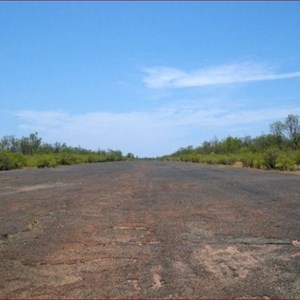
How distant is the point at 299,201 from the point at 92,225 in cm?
855

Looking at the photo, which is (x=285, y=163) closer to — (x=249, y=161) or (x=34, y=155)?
(x=249, y=161)

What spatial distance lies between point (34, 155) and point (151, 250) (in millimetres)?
83749

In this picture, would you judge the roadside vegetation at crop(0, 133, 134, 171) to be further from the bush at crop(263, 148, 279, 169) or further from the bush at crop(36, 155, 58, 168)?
the bush at crop(263, 148, 279, 169)

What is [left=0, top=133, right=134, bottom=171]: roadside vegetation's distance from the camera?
71125 mm

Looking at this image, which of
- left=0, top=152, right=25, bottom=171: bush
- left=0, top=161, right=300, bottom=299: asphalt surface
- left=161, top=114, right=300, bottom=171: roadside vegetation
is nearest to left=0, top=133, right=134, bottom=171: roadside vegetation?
left=0, top=152, right=25, bottom=171: bush

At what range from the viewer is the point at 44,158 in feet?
262

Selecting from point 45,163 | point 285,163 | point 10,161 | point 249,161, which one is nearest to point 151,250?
point 285,163

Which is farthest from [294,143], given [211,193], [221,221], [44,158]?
[221,221]

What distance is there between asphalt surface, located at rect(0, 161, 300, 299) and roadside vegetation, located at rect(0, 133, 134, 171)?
54.0m

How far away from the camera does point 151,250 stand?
953 cm

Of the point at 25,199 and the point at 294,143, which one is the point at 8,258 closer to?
the point at 25,199

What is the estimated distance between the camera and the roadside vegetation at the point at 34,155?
233 ft

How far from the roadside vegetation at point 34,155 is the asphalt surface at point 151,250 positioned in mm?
54010

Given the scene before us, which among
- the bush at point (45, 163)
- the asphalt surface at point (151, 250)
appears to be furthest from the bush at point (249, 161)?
the asphalt surface at point (151, 250)
